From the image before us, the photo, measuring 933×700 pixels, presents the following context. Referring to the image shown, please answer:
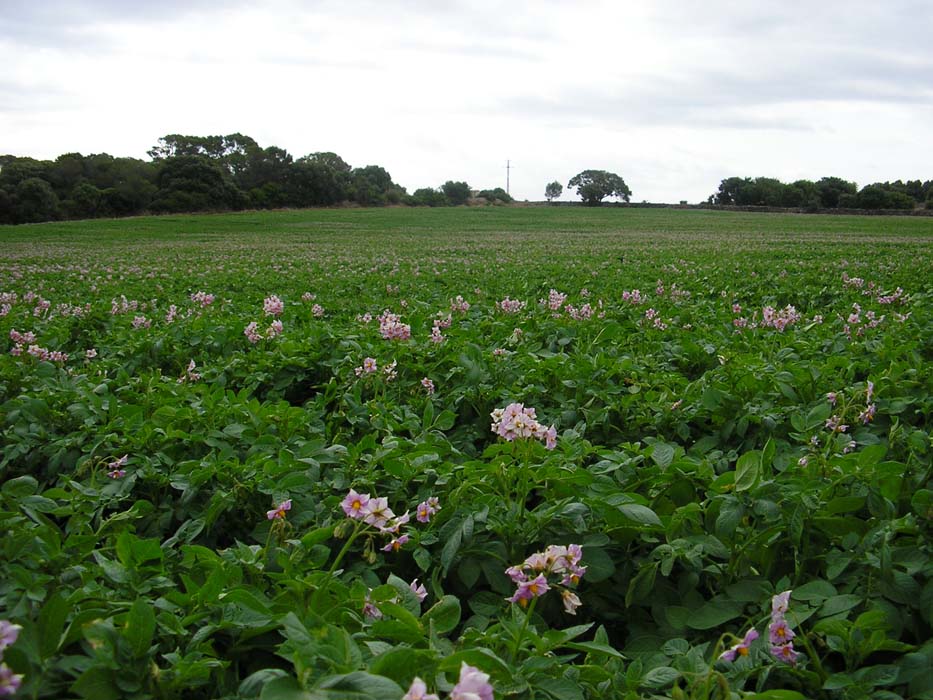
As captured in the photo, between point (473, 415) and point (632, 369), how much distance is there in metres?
0.94

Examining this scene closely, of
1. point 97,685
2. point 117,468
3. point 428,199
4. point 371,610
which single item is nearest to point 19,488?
point 117,468

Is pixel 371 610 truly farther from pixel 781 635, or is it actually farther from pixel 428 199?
pixel 428 199

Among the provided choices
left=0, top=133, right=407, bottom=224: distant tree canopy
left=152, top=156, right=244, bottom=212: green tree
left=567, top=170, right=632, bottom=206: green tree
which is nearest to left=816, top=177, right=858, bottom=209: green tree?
left=567, top=170, right=632, bottom=206: green tree

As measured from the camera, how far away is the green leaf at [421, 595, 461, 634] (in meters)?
1.72

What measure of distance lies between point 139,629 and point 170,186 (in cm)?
6399

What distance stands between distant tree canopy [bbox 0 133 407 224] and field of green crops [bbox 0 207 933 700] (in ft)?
189

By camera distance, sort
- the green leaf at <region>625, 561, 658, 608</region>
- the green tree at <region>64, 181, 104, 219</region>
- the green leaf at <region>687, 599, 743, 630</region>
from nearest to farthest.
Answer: the green leaf at <region>687, 599, 743, 630</region> → the green leaf at <region>625, 561, 658, 608</region> → the green tree at <region>64, 181, 104, 219</region>

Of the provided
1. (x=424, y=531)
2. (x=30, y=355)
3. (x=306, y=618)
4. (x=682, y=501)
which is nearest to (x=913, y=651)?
(x=682, y=501)

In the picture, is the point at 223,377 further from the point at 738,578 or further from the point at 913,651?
the point at 913,651

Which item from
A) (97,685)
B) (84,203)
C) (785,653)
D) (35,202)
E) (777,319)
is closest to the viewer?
(97,685)

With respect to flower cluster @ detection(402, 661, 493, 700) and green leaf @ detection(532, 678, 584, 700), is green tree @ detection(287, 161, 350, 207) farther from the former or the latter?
flower cluster @ detection(402, 661, 493, 700)

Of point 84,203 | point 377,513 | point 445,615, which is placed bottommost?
point 445,615

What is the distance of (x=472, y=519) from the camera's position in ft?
7.13

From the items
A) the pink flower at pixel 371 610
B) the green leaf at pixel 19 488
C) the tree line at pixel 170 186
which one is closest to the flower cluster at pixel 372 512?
the pink flower at pixel 371 610
